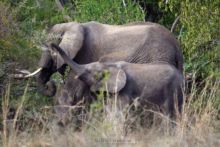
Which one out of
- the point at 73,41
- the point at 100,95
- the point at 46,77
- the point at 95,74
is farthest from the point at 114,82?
the point at 100,95

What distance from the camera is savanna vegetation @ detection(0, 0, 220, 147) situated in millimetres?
8156

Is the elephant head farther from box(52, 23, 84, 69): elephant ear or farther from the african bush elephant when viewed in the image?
box(52, 23, 84, 69): elephant ear

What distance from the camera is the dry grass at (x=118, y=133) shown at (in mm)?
7883

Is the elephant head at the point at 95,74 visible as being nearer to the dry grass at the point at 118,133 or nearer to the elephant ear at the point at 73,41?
the elephant ear at the point at 73,41

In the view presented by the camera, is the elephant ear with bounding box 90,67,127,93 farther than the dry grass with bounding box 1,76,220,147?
Yes

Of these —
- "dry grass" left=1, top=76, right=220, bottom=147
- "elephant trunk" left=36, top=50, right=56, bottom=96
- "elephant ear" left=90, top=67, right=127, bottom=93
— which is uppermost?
"dry grass" left=1, top=76, right=220, bottom=147

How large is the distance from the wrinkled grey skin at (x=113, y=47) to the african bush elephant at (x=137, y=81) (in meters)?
0.56

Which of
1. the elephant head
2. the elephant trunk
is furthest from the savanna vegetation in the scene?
the elephant head

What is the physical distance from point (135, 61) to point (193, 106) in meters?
2.18

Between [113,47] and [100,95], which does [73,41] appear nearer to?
[113,47]

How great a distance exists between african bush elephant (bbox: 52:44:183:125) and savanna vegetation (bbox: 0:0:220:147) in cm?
32

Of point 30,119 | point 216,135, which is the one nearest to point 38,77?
point 30,119

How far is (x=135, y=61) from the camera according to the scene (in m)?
11.7

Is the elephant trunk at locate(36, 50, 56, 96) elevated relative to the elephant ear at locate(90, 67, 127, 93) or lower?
lower
